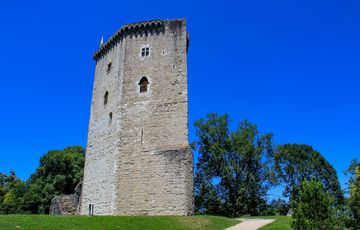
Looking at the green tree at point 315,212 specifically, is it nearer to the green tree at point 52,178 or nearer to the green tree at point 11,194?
the green tree at point 52,178

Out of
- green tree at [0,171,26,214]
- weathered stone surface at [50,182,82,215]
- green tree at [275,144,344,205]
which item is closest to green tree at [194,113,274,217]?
green tree at [275,144,344,205]

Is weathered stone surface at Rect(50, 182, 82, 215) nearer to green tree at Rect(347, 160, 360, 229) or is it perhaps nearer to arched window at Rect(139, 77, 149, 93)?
arched window at Rect(139, 77, 149, 93)

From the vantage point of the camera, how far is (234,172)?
3269 cm

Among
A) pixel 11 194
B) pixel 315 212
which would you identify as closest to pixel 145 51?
pixel 315 212

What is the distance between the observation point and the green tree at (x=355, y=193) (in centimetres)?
1843

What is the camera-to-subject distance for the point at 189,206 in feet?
61.8

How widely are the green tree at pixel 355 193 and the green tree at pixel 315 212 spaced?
752cm

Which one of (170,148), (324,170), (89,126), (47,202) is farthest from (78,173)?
(324,170)

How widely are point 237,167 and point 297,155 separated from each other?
33.7 ft

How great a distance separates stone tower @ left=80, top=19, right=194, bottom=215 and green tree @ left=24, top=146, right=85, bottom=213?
16.8 metres

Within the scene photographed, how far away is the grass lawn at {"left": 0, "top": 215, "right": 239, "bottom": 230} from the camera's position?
14656mm

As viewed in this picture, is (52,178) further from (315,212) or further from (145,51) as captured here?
(315,212)

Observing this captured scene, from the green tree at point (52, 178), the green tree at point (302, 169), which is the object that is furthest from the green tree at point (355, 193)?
the green tree at point (52, 178)

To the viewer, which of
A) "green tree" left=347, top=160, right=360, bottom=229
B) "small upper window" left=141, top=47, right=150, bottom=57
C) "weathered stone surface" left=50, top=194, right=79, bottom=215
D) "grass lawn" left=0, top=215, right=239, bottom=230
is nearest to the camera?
"grass lawn" left=0, top=215, right=239, bottom=230
